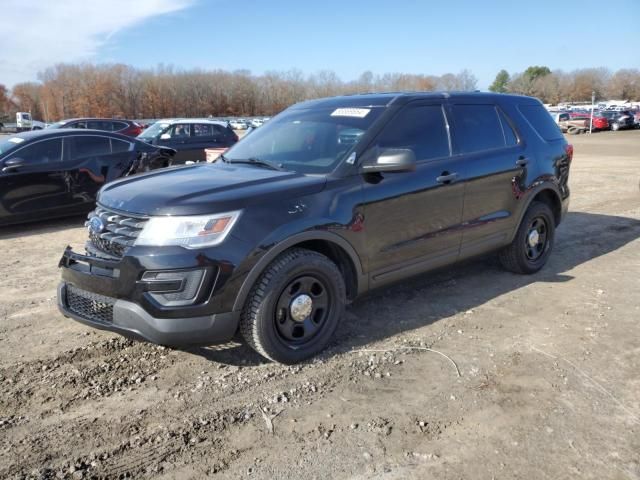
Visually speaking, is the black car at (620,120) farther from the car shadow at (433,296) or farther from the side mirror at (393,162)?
the side mirror at (393,162)

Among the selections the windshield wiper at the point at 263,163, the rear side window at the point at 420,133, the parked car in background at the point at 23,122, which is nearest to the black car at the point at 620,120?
the rear side window at the point at 420,133

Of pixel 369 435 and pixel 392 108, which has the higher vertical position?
pixel 392 108

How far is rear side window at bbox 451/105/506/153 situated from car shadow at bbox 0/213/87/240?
6.15 meters

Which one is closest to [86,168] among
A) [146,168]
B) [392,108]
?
[146,168]

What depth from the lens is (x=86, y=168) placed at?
8359 mm

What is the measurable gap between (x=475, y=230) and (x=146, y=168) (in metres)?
6.35

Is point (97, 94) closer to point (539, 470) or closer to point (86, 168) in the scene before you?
point (86, 168)

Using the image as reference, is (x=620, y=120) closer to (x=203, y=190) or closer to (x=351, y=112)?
(x=351, y=112)

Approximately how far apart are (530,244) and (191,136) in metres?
11.0

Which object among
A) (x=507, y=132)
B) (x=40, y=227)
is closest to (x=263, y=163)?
(x=507, y=132)

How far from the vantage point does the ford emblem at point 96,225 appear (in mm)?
3639

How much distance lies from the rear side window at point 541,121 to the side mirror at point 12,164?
6712 millimetres

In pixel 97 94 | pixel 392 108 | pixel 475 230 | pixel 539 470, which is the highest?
pixel 97 94

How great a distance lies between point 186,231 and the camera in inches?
131
